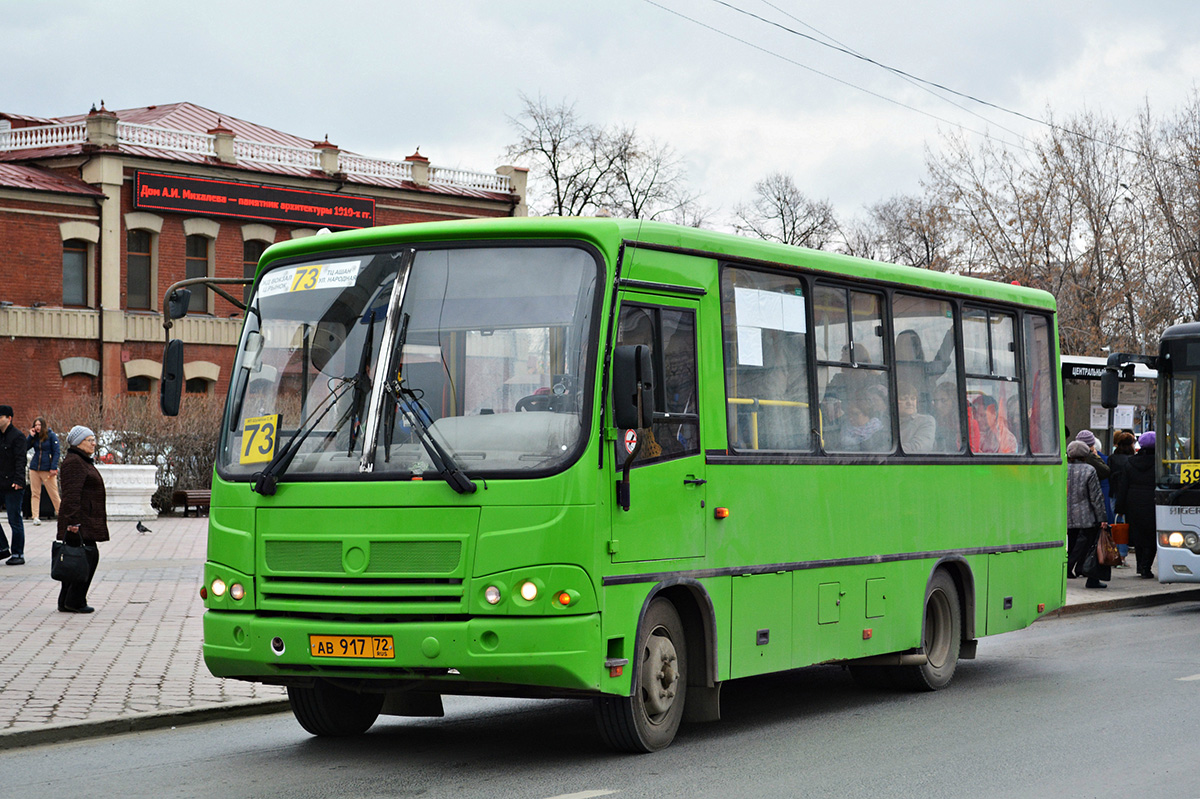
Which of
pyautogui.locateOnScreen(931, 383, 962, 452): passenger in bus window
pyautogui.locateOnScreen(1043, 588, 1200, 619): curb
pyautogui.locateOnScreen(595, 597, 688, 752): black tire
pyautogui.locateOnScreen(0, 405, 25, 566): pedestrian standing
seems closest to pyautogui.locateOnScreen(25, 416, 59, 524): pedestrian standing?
pyautogui.locateOnScreen(0, 405, 25, 566): pedestrian standing

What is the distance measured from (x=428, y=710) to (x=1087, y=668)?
6275 millimetres

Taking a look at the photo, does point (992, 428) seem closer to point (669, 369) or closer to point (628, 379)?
point (669, 369)

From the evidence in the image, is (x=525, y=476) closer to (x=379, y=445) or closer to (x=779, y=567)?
(x=379, y=445)

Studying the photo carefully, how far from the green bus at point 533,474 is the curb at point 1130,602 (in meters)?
8.53

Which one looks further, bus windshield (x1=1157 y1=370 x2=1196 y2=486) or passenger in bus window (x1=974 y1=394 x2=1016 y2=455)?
bus windshield (x1=1157 y1=370 x2=1196 y2=486)

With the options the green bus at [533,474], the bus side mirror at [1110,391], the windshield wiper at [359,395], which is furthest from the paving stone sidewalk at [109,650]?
the bus side mirror at [1110,391]

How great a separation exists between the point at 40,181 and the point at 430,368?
39.4m

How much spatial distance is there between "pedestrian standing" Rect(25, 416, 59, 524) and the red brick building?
16.3 metres

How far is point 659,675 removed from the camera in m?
8.70

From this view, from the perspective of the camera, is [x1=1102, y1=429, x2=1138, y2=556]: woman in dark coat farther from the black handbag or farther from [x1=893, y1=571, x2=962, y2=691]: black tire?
the black handbag

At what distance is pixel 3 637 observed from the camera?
1366 centimetres

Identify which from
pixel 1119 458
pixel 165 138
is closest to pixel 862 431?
pixel 1119 458

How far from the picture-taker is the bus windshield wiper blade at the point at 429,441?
8.02 m

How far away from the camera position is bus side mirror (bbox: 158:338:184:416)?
9.17 meters
